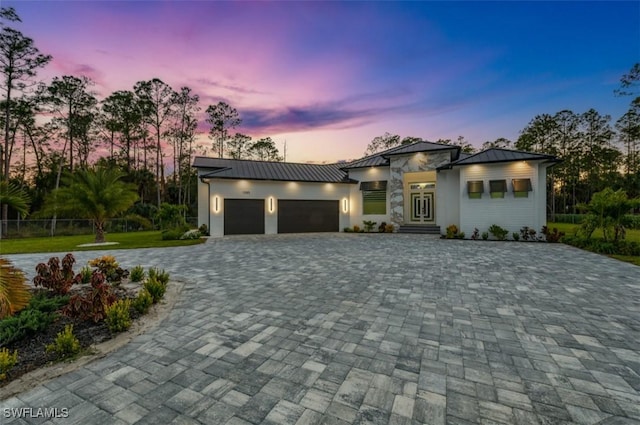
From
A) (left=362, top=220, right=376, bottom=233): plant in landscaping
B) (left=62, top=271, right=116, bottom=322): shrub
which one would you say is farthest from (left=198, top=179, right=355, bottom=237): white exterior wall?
(left=62, top=271, right=116, bottom=322): shrub

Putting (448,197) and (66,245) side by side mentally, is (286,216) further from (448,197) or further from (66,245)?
(66,245)

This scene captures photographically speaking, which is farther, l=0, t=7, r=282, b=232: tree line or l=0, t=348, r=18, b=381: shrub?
l=0, t=7, r=282, b=232: tree line

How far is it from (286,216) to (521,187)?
13590 mm

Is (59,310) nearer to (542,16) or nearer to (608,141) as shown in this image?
(542,16)

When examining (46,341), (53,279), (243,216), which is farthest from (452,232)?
(53,279)

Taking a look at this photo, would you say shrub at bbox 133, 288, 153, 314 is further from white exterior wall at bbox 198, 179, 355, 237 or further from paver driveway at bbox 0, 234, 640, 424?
white exterior wall at bbox 198, 179, 355, 237

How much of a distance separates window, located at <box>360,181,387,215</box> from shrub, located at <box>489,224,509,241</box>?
6.43 m

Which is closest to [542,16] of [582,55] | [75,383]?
[582,55]

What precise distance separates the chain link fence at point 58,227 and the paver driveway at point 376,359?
15.1 m

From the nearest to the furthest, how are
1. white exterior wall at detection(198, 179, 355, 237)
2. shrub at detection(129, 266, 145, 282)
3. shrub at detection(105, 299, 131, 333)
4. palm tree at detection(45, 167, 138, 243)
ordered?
shrub at detection(105, 299, 131, 333)
shrub at detection(129, 266, 145, 282)
palm tree at detection(45, 167, 138, 243)
white exterior wall at detection(198, 179, 355, 237)

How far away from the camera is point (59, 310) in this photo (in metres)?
3.76

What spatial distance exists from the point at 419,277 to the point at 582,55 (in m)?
15.7

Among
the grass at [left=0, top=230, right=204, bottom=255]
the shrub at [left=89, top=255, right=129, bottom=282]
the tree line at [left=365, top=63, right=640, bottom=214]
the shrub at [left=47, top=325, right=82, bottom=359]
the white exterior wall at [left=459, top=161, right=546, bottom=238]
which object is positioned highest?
the tree line at [left=365, top=63, right=640, bottom=214]

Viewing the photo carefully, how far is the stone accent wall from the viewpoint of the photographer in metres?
16.3
